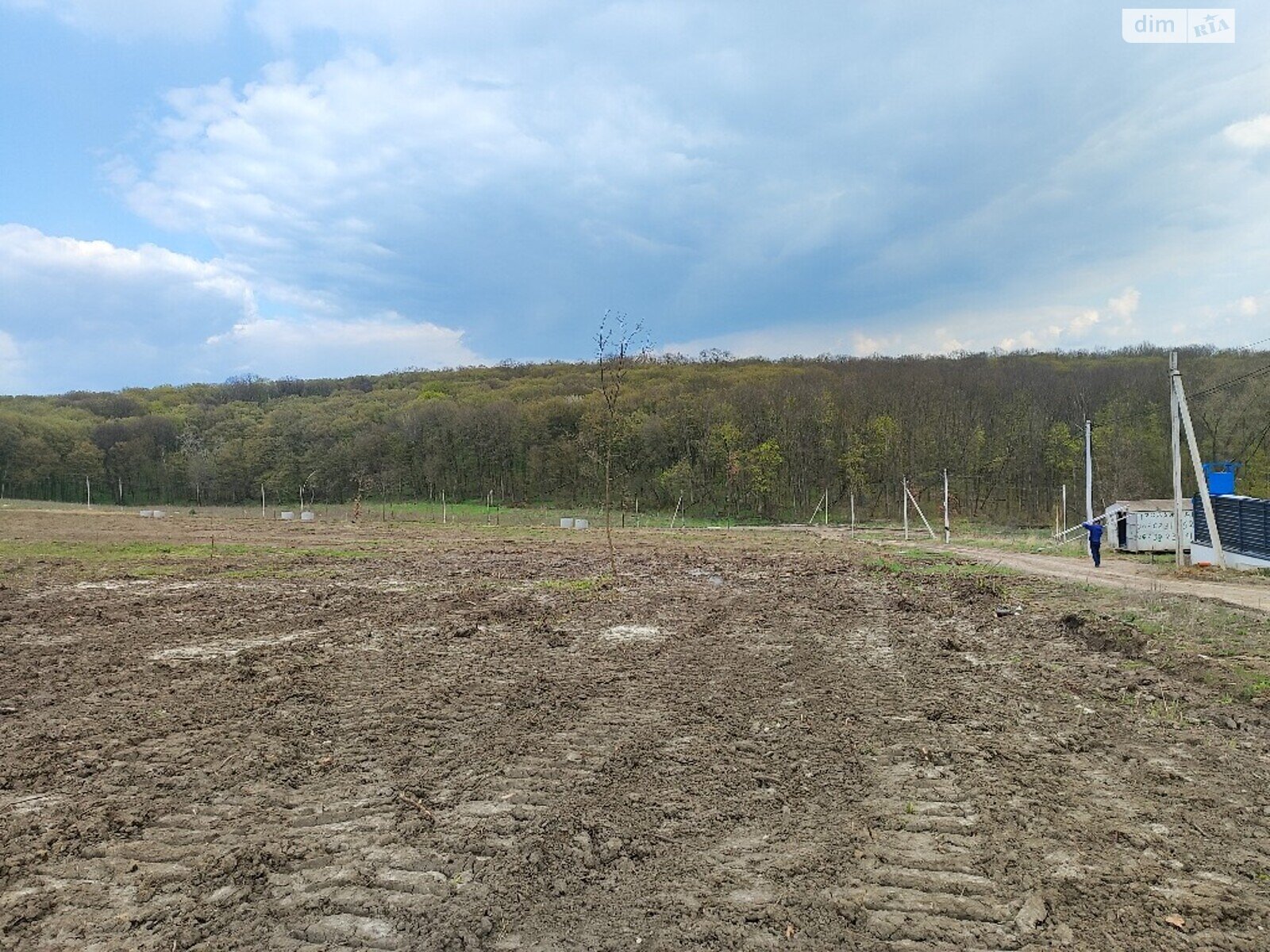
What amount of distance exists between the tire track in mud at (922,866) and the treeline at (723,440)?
4520 cm

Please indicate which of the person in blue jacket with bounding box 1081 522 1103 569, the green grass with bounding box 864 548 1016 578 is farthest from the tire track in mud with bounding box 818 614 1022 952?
the person in blue jacket with bounding box 1081 522 1103 569

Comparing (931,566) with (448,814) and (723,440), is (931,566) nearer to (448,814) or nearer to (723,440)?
(448,814)

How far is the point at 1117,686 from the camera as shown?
681 centimetres

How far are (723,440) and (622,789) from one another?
193 ft

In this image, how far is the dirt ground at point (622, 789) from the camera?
3070mm

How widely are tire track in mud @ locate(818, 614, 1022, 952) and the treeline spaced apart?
45203mm

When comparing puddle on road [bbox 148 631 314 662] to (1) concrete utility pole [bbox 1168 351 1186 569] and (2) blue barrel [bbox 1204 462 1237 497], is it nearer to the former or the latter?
(1) concrete utility pole [bbox 1168 351 1186 569]

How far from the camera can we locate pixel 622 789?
4.45 m

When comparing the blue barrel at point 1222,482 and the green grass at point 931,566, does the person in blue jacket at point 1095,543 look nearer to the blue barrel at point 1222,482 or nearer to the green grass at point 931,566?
the green grass at point 931,566

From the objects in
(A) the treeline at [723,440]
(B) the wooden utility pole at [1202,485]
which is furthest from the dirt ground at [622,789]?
(A) the treeline at [723,440]

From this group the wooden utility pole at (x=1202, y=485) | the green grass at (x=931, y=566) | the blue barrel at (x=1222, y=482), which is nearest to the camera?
the wooden utility pole at (x=1202, y=485)

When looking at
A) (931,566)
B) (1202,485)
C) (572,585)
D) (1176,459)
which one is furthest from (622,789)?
(1176,459)

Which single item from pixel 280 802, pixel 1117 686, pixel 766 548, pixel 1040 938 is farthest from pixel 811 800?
pixel 766 548

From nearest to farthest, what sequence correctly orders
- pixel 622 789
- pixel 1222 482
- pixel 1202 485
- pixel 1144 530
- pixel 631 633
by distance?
pixel 622 789
pixel 631 633
pixel 1202 485
pixel 1222 482
pixel 1144 530
